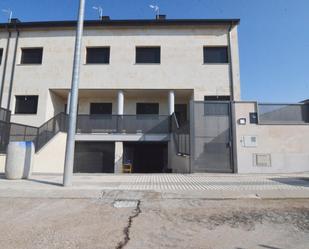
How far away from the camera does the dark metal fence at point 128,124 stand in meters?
15.7

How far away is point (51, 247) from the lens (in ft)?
9.83

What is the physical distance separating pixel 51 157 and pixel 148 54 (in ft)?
32.2

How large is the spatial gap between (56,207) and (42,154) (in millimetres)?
8492

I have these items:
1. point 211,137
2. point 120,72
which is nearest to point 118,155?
point 120,72

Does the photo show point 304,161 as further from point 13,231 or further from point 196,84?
point 13,231

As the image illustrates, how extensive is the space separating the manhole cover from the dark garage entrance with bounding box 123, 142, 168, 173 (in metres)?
10.8

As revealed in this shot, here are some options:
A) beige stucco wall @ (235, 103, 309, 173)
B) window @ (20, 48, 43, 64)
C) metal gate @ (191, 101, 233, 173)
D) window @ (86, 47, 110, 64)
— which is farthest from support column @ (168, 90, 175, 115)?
window @ (20, 48, 43, 64)

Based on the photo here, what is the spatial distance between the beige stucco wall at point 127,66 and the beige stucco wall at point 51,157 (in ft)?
11.7

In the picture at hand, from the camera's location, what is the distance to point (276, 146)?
10.8m

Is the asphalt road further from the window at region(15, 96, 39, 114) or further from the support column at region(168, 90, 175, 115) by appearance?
the window at region(15, 96, 39, 114)

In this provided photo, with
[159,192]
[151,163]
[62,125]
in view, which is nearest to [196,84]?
[151,163]

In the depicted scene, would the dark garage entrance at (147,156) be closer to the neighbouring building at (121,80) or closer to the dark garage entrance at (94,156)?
the neighbouring building at (121,80)

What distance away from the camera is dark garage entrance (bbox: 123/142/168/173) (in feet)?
53.8

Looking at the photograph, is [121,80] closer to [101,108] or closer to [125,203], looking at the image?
Answer: [101,108]
